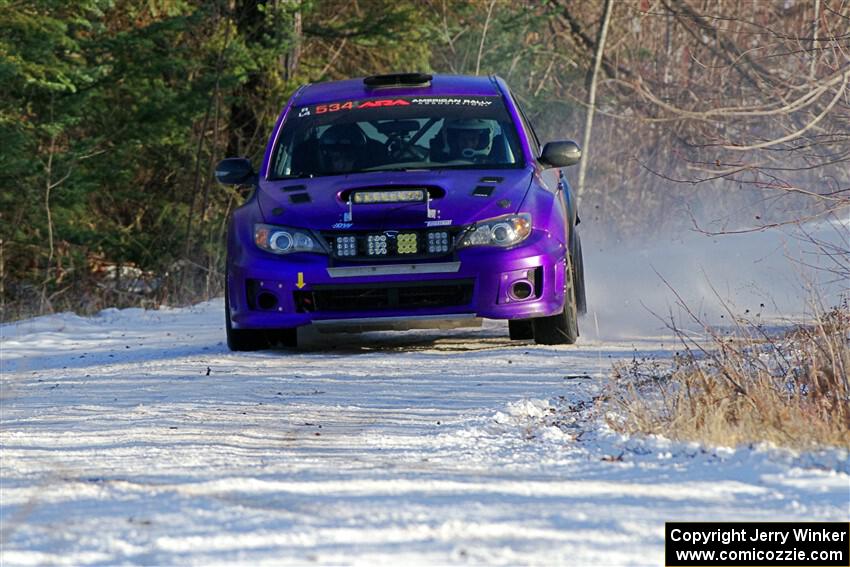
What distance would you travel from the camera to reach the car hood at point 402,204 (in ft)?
31.7

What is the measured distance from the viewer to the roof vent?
11.4 metres

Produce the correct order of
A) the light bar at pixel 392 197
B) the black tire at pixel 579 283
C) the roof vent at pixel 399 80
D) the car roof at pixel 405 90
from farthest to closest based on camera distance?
the roof vent at pixel 399 80, the car roof at pixel 405 90, the black tire at pixel 579 283, the light bar at pixel 392 197

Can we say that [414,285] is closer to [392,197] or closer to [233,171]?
[392,197]

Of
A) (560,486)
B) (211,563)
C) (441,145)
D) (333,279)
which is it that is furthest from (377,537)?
(441,145)

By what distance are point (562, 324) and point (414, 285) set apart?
3.55ft

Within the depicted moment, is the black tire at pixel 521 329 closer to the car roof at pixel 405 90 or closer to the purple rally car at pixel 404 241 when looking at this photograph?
the purple rally car at pixel 404 241

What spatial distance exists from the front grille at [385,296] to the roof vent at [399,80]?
2.20 metres

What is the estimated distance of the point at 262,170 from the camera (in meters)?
10.9

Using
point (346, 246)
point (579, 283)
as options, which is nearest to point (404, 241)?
point (346, 246)

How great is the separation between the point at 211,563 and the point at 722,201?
895 inches

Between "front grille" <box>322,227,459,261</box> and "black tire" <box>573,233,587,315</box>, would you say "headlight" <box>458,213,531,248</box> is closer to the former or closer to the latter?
"front grille" <box>322,227,459,261</box>

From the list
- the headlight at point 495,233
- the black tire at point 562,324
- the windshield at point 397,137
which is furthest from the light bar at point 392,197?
the black tire at point 562,324

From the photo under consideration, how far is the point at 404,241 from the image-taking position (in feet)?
31.7

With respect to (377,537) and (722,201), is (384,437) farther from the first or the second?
(722,201)
